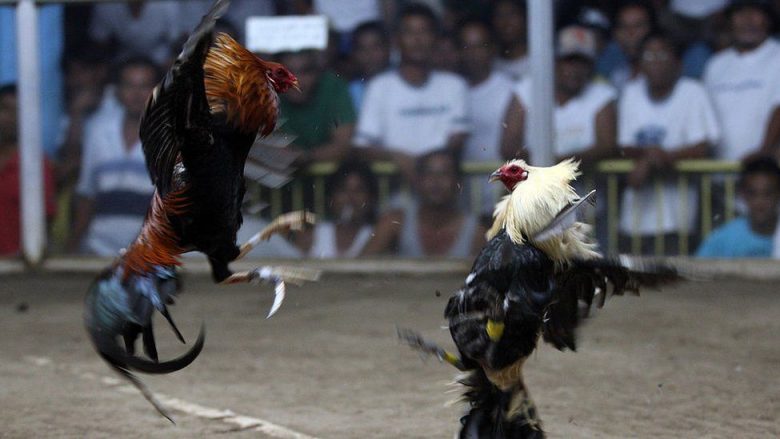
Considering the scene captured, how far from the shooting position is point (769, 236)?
8.73m

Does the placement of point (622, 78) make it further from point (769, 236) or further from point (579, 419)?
point (579, 419)

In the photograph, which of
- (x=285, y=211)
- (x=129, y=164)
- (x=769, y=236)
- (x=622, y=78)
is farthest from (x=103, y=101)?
(x=769, y=236)

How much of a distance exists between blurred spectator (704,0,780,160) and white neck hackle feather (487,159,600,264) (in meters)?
5.66

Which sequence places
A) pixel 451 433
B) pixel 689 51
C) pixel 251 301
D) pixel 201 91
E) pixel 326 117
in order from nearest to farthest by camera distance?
pixel 201 91, pixel 451 433, pixel 251 301, pixel 689 51, pixel 326 117

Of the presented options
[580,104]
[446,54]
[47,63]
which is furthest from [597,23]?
[47,63]

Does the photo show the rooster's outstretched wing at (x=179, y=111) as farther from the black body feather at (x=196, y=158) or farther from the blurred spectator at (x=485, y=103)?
the blurred spectator at (x=485, y=103)

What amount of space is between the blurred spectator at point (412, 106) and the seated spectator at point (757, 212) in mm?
2170

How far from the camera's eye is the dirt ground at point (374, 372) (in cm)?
477

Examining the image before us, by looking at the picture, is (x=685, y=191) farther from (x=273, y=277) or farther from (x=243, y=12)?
(x=273, y=277)

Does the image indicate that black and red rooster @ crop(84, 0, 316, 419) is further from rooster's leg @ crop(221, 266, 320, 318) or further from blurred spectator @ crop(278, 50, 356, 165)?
blurred spectator @ crop(278, 50, 356, 165)

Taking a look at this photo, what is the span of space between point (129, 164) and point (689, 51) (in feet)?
15.2

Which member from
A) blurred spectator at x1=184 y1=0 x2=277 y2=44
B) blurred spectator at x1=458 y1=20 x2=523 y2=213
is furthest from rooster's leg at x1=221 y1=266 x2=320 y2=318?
blurred spectator at x1=184 y1=0 x2=277 y2=44

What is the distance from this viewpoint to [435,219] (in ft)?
30.8

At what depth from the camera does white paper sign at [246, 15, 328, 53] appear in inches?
370
